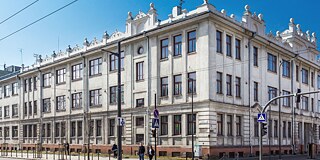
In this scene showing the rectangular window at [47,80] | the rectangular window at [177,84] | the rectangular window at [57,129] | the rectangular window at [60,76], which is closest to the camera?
the rectangular window at [177,84]

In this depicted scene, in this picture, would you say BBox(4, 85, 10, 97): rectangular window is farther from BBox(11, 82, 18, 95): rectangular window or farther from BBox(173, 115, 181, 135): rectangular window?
BBox(173, 115, 181, 135): rectangular window

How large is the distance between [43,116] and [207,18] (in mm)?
31256

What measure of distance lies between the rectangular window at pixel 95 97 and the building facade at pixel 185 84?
12cm

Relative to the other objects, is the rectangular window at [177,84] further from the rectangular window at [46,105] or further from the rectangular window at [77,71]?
the rectangular window at [46,105]

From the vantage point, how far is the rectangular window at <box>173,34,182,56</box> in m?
37.5

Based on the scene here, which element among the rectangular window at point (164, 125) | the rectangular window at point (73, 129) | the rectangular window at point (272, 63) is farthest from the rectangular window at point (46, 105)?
the rectangular window at point (272, 63)

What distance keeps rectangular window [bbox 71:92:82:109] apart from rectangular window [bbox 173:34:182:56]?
16.8 m

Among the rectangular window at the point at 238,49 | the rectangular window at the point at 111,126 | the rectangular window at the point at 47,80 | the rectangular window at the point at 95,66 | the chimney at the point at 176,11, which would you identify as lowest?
the rectangular window at the point at 111,126

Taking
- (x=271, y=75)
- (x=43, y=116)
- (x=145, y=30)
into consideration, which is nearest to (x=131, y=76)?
(x=145, y=30)

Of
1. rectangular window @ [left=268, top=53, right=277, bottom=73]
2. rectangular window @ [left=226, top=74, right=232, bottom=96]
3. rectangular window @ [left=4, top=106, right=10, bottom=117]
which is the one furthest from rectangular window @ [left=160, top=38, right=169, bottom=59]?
rectangular window @ [left=4, top=106, right=10, bottom=117]

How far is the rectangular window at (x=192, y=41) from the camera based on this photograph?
1427 inches

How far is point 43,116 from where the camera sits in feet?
184

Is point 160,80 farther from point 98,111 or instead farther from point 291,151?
point 291,151

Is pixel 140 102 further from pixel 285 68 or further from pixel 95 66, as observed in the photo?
pixel 285 68
